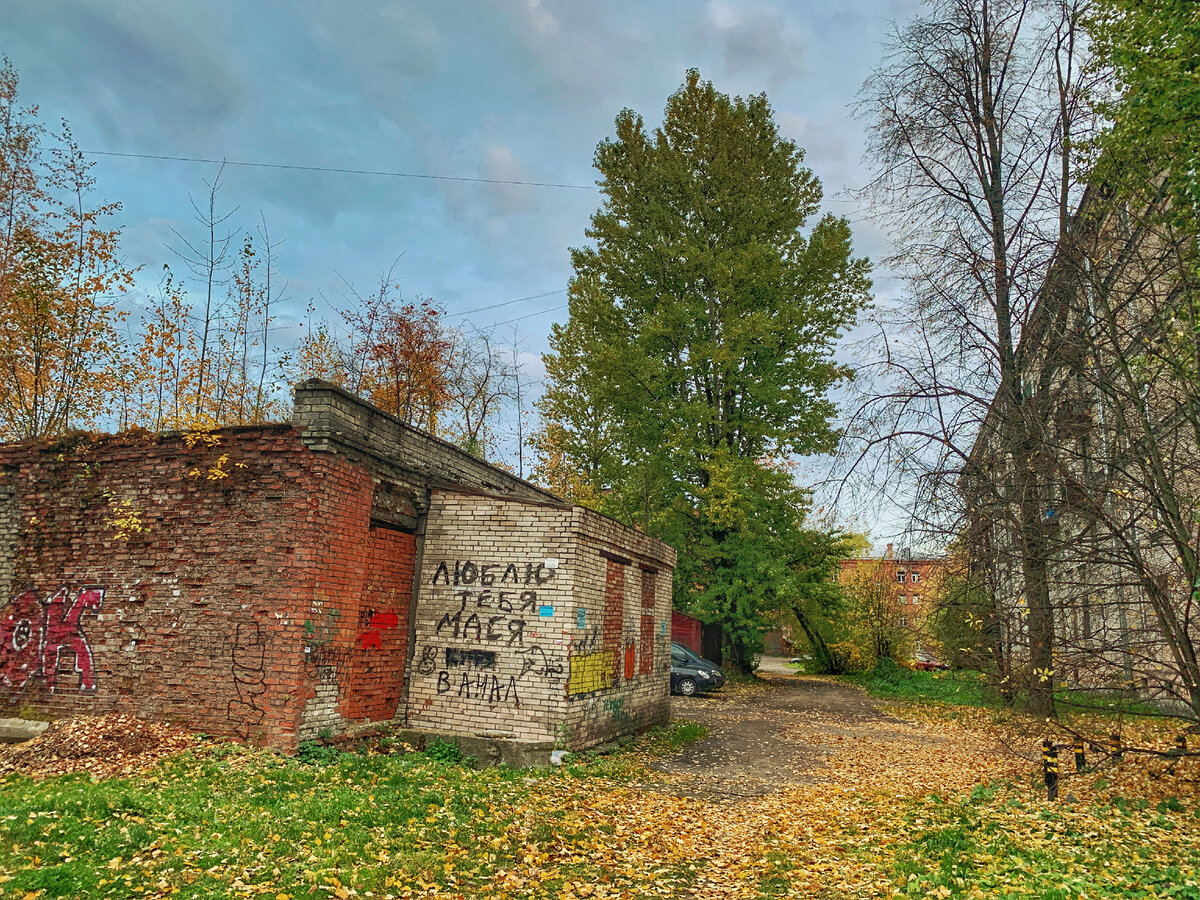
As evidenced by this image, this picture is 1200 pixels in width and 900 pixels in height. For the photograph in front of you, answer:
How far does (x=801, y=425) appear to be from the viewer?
2209 cm

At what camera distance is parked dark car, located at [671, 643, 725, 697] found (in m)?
19.6

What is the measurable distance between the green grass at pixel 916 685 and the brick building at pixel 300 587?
1240cm

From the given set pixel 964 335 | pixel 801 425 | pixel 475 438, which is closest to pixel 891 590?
pixel 801 425

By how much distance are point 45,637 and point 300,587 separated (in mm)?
4050

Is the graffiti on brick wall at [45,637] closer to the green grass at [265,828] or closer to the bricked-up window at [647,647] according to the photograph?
the green grass at [265,828]

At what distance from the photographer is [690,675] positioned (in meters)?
19.7

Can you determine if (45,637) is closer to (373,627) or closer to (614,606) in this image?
(373,627)

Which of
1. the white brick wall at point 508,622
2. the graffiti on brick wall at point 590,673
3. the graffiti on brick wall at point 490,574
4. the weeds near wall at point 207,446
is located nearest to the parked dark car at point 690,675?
the graffiti on brick wall at point 590,673

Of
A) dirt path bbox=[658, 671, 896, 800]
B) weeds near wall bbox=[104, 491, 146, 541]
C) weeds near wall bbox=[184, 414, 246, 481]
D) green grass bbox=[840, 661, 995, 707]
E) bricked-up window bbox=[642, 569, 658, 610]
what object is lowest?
green grass bbox=[840, 661, 995, 707]

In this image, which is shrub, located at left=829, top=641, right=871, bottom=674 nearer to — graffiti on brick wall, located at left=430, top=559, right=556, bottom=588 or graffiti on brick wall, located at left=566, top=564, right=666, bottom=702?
graffiti on brick wall, located at left=566, top=564, right=666, bottom=702

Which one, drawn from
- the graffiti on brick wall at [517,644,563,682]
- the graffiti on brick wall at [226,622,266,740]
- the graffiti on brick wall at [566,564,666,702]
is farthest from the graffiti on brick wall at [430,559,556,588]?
the graffiti on brick wall at [226,622,266,740]

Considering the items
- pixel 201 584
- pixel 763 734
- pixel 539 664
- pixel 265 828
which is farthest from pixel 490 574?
pixel 763 734

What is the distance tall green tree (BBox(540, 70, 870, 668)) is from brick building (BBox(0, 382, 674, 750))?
11550mm

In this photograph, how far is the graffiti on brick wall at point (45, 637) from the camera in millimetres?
8984
